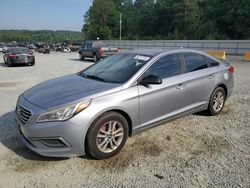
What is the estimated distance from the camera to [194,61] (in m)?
5.14

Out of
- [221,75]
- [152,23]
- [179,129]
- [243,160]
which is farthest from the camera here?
→ [152,23]

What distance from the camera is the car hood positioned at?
3.58m

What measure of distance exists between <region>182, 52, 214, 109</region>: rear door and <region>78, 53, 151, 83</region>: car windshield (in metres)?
0.98

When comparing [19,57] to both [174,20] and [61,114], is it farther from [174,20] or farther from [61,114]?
[174,20]

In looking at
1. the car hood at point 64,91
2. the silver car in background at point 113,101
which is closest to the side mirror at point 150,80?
the silver car in background at point 113,101

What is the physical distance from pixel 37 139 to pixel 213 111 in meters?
3.80

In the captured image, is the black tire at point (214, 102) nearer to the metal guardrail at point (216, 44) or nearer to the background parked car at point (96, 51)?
the background parked car at point (96, 51)

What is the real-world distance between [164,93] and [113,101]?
107cm

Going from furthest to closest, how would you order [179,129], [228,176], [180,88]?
[179,129] < [180,88] < [228,176]

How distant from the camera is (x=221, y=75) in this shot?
18.2 ft

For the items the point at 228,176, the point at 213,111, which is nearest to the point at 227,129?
the point at 213,111

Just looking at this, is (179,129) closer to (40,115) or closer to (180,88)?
(180,88)

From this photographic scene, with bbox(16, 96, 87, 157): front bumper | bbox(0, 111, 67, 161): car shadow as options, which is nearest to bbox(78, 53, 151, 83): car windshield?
bbox(16, 96, 87, 157): front bumper

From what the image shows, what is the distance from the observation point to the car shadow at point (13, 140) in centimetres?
382
